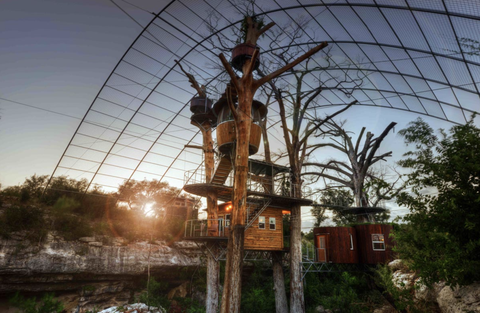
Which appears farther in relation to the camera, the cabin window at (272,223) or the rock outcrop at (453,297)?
the cabin window at (272,223)

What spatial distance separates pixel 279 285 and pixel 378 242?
340 inches

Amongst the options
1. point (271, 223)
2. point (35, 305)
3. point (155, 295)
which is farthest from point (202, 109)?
point (35, 305)

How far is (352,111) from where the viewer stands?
29141mm

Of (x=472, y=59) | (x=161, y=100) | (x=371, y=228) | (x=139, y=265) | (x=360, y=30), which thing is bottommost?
(x=139, y=265)

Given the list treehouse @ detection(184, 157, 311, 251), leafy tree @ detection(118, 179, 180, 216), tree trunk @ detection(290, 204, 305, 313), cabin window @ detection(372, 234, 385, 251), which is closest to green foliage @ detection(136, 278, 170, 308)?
treehouse @ detection(184, 157, 311, 251)

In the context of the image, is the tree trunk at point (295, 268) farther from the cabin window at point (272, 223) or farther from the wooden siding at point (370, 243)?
the wooden siding at point (370, 243)

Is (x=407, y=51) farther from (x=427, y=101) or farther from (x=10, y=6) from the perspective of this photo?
(x=10, y=6)

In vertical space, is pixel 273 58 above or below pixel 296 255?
above

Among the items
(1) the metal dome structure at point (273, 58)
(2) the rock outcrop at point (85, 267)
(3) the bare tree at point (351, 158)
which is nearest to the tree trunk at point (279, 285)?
(2) the rock outcrop at point (85, 267)

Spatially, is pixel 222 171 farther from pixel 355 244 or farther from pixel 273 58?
pixel 355 244

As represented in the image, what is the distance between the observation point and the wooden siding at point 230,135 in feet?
56.6

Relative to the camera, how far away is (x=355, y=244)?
22.3 meters

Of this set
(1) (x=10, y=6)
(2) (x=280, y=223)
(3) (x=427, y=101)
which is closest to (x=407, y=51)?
(3) (x=427, y=101)

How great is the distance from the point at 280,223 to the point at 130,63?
1674 centimetres
